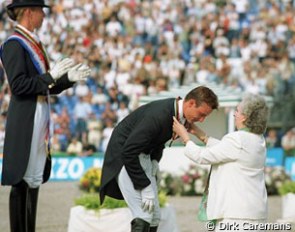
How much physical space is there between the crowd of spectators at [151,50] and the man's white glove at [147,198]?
11.4 m

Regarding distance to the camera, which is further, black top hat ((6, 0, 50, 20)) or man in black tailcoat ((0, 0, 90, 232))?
black top hat ((6, 0, 50, 20))

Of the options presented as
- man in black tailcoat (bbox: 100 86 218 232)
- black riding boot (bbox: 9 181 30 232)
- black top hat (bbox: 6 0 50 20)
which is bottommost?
black riding boot (bbox: 9 181 30 232)

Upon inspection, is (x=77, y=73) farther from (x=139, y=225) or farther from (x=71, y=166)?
(x=71, y=166)

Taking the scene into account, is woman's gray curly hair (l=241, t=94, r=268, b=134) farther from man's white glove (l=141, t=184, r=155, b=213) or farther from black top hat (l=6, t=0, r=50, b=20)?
black top hat (l=6, t=0, r=50, b=20)

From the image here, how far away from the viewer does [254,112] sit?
19.4ft

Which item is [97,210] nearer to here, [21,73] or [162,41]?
[21,73]

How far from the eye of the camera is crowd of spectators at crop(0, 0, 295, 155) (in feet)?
61.2

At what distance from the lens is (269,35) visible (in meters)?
21.3

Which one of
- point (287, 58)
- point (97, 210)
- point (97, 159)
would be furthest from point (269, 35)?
point (97, 210)

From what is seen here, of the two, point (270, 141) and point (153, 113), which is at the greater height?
point (153, 113)

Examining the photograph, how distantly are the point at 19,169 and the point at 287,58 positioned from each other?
593 inches

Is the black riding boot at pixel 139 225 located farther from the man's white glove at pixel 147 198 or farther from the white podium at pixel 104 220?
the white podium at pixel 104 220

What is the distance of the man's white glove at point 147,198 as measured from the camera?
19.9 feet

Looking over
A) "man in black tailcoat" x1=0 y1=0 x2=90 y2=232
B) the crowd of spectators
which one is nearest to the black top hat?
"man in black tailcoat" x1=0 y1=0 x2=90 y2=232
